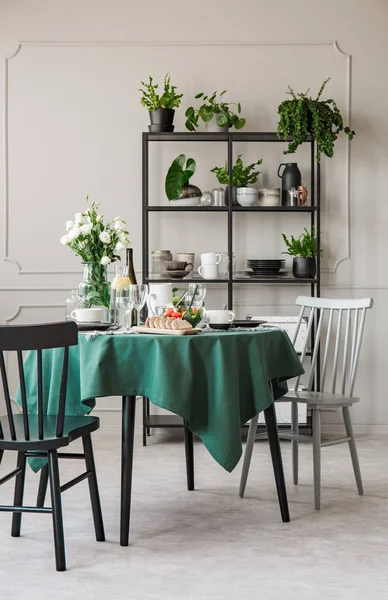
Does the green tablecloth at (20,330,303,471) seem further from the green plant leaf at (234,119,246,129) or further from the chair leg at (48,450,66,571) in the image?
the green plant leaf at (234,119,246,129)

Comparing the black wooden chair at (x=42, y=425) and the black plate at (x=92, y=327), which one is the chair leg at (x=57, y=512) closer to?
the black wooden chair at (x=42, y=425)

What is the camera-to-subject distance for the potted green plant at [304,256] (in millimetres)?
4773

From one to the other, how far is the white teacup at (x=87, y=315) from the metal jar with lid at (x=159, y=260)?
5.36 ft

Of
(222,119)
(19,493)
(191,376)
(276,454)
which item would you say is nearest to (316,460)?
(276,454)

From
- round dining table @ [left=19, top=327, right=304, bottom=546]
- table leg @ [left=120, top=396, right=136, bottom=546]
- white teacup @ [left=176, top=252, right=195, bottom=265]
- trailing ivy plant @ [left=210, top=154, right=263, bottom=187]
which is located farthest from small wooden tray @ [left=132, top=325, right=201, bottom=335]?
trailing ivy plant @ [left=210, top=154, right=263, bottom=187]

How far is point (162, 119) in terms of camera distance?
475 cm

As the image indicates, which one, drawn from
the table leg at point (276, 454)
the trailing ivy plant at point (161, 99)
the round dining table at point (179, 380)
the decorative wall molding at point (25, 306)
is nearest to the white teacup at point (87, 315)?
the round dining table at point (179, 380)

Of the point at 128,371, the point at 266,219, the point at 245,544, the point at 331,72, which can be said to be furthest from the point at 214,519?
the point at 331,72

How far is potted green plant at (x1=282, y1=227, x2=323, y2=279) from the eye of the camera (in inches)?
188

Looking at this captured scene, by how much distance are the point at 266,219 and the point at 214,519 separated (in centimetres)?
241

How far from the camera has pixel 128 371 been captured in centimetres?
279

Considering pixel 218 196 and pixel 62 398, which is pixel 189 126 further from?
pixel 62 398

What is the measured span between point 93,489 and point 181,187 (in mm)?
2458

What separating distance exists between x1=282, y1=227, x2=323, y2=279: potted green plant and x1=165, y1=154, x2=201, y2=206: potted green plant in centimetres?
64
